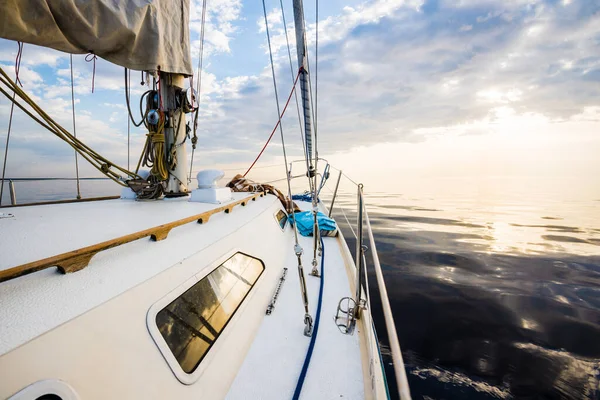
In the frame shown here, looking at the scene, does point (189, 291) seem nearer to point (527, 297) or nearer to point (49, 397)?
point (49, 397)

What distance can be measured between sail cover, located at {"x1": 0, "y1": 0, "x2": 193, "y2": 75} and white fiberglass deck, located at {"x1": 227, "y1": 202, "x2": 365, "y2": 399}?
3191 millimetres

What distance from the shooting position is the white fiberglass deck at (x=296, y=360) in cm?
166

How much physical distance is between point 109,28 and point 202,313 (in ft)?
9.60

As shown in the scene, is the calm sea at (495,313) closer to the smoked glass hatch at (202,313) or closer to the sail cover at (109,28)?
the smoked glass hatch at (202,313)

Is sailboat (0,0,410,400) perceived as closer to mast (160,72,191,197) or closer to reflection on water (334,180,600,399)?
mast (160,72,191,197)

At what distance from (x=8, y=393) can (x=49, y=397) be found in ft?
0.50

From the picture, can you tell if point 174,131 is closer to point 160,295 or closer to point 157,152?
point 157,152

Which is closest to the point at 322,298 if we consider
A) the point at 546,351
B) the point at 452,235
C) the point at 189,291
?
the point at 189,291

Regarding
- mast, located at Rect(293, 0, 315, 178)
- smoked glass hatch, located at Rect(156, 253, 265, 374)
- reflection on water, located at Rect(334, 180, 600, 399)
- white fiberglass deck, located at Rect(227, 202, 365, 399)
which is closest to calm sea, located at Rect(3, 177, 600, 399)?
reflection on water, located at Rect(334, 180, 600, 399)

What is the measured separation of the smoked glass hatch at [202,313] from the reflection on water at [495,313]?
6.84 ft

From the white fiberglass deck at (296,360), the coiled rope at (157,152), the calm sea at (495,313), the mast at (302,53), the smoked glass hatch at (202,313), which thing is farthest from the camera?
the coiled rope at (157,152)

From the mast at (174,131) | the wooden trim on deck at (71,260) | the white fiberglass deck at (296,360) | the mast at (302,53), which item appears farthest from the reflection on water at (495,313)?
the mast at (174,131)

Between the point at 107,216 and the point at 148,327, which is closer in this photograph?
the point at 148,327

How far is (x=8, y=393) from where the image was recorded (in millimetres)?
720
